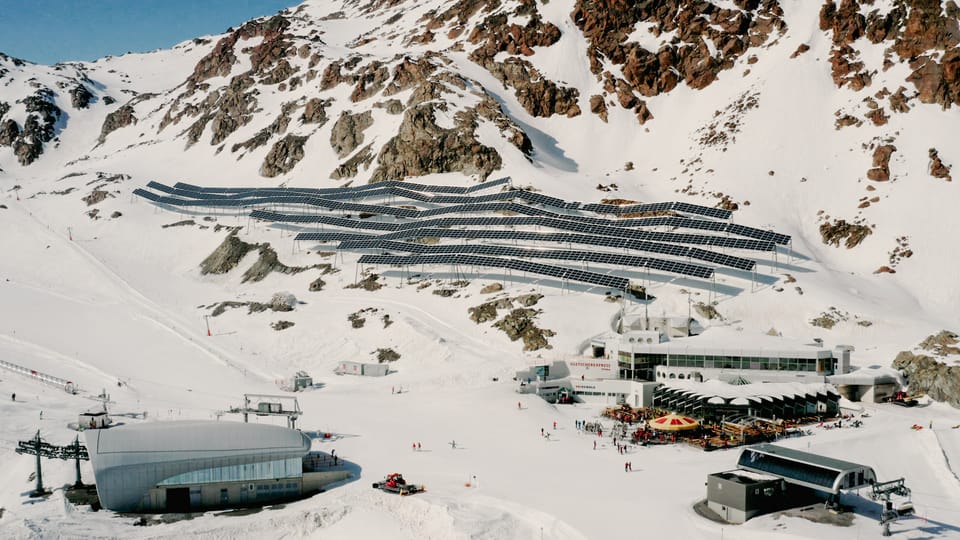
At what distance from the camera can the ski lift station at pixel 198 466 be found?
52719 millimetres

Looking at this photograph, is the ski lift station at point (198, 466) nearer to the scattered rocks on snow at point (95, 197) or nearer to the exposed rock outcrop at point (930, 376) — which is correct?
the exposed rock outcrop at point (930, 376)

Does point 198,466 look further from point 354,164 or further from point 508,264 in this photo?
point 354,164

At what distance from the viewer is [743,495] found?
150ft

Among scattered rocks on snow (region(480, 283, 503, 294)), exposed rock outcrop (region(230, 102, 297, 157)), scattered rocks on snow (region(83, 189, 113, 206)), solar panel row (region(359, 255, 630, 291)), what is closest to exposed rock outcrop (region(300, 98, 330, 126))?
exposed rock outcrop (region(230, 102, 297, 157))

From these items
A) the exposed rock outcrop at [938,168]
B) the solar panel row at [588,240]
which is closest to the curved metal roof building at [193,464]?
the solar panel row at [588,240]

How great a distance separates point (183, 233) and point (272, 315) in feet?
135

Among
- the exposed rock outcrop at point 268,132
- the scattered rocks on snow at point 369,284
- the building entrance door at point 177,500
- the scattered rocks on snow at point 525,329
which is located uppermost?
the exposed rock outcrop at point 268,132

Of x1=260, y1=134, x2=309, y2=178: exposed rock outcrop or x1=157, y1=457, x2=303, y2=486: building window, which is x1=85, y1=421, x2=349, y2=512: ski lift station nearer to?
x1=157, y1=457, x2=303, y2=486: building window

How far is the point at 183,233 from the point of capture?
132375 millimetres

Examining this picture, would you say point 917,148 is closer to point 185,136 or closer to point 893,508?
point 893,508

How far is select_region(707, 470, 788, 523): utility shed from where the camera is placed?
151ft

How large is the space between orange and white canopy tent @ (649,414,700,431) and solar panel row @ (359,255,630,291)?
31538mm

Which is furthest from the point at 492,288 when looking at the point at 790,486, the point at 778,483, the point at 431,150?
the point at 778,483

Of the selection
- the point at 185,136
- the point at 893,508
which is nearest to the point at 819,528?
the point at 893,508
